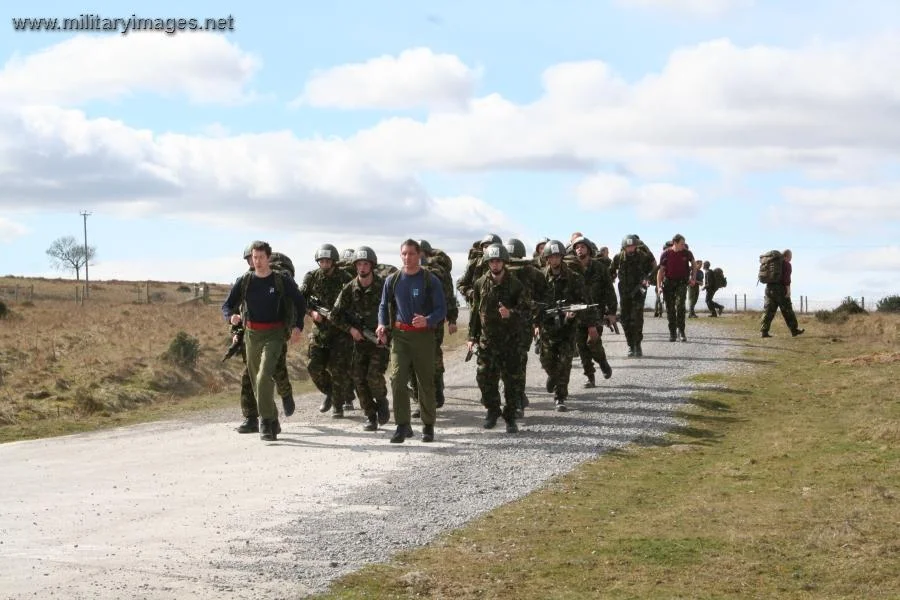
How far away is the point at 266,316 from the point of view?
13688mm

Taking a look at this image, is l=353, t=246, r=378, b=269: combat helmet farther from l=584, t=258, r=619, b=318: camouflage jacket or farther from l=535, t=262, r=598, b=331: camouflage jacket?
l=584, t=258, r=619, b=318: camouflage jacket

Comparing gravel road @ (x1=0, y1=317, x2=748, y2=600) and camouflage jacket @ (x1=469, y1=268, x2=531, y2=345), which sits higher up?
camouflage jacket @ (x1=469, y1=268, x2=531, y2=345)

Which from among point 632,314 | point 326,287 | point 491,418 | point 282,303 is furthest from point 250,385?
point 632,314

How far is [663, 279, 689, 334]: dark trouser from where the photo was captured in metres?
25.0

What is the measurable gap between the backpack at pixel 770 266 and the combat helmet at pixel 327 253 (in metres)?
14.4

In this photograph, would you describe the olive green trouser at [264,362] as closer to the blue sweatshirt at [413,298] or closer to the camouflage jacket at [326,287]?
the blue sweatshirt at [413,298]

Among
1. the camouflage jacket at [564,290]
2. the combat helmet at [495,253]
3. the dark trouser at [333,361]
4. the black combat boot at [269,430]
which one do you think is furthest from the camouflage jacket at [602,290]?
the black combat boot at [269,430]

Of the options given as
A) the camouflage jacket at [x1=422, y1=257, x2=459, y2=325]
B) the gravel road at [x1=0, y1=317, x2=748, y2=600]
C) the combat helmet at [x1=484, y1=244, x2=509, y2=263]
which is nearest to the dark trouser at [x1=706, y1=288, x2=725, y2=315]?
the gravel road at [x1=0, y1=317, x2=748, y2=600]

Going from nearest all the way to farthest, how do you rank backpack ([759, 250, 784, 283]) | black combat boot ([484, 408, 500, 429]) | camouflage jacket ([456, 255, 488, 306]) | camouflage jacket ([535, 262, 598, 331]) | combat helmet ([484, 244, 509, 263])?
combat helmet ([484, 244, 509, 263])
black combat boot ([484, 408, 500, 429])
camouflage jacket ([535, 262, 598, 331])
camouflage jacket ([456, 255, 488, 306])
backpack ([759, 250, 784, 283])

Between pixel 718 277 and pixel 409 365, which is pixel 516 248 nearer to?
pixel 409 365

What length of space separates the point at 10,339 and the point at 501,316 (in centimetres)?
2085

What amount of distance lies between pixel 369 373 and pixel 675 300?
12874mm

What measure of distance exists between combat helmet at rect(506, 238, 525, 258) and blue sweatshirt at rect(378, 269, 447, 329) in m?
3.63

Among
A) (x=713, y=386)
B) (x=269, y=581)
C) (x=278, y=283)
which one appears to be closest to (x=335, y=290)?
(x=278, y=283)
